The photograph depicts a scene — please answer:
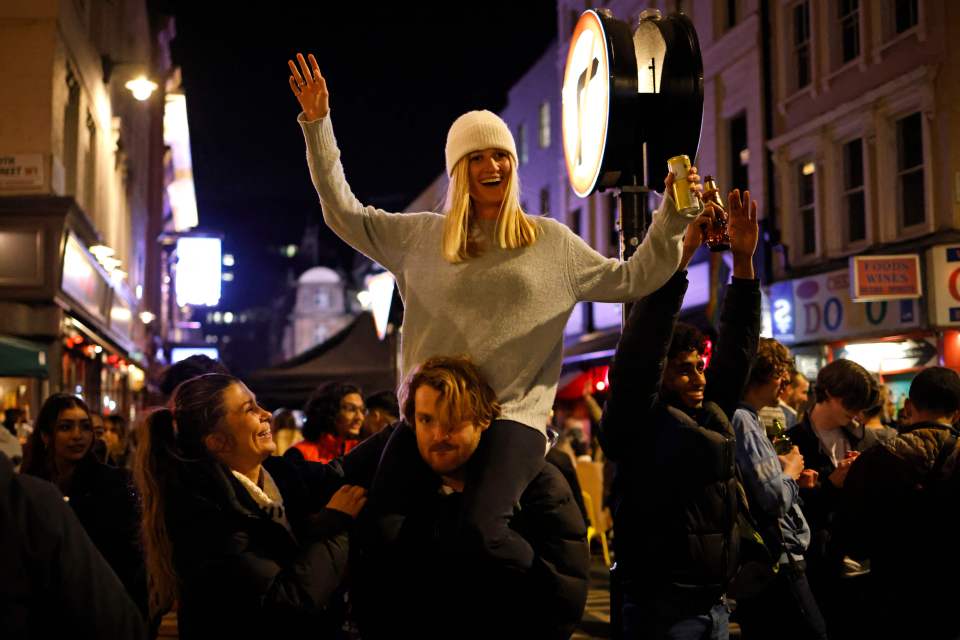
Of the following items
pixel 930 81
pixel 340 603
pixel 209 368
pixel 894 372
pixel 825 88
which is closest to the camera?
pixel 340 603

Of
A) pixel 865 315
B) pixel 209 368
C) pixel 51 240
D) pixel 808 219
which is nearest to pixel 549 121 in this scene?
pixel 808 219

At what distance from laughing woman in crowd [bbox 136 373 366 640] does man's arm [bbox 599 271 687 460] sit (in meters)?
1.15

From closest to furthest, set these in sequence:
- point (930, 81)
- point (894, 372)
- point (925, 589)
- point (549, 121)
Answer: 1. point (925, 589)
2. point (930, 81)
3. point (894, 372)
4. point (549, 121)

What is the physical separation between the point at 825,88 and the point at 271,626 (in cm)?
1934

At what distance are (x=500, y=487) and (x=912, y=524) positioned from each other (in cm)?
247

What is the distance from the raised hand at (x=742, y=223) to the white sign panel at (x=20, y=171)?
49.6 ft

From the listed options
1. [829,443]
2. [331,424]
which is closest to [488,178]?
Answer: [829,443]

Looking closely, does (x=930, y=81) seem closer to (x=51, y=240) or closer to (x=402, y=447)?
(x=51, y=240)

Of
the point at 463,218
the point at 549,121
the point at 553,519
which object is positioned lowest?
the point at 553,519

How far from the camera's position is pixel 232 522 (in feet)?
12.1

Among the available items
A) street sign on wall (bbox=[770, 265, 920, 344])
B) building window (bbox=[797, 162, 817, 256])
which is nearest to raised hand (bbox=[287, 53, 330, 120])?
street sign on wall (bbox=[770, 265, 920, 344])

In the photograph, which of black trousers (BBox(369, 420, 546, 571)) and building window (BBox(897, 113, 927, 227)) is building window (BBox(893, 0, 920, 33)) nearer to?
building window (BBox(897, 113, 927, 227))

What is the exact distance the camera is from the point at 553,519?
11.1 ft

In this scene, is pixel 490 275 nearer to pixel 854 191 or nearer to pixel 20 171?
pixel 20 171
